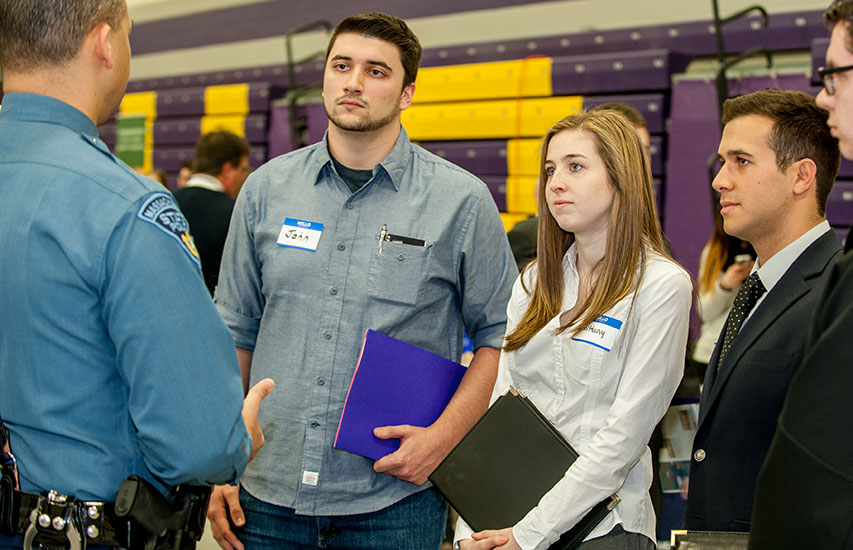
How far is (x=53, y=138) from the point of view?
124cm

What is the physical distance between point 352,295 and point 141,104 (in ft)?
29.0

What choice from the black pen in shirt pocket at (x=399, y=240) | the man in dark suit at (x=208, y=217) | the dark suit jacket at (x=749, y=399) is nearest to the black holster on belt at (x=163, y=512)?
the black pen in shirt pocket at (x=399, y=240)

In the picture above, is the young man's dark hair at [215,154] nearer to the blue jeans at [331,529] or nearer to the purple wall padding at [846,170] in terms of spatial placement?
the blue jeans at [331,529]

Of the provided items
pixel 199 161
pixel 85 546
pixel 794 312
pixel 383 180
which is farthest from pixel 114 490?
pixel 199 161

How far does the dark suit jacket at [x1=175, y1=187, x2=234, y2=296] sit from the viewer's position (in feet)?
12.0

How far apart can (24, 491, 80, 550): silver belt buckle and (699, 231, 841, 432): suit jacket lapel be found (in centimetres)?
125

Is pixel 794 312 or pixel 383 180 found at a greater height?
pixel 383 180

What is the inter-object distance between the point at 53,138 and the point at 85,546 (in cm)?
63

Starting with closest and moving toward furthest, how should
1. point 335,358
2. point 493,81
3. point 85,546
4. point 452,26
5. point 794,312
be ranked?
point 85,546
point 794,312
point 335,358
point 493,81
point 452,26

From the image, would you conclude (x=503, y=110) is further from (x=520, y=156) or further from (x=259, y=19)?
(x=259, y=19)

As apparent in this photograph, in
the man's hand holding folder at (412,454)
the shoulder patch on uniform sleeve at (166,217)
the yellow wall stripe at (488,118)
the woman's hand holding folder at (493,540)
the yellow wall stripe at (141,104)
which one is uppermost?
the yellow wall stripe at (141,104)

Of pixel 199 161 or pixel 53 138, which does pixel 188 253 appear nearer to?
pixel 53 138

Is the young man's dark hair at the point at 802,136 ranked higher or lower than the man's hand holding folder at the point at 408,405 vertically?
higher

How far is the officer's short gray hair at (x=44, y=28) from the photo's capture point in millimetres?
1220
